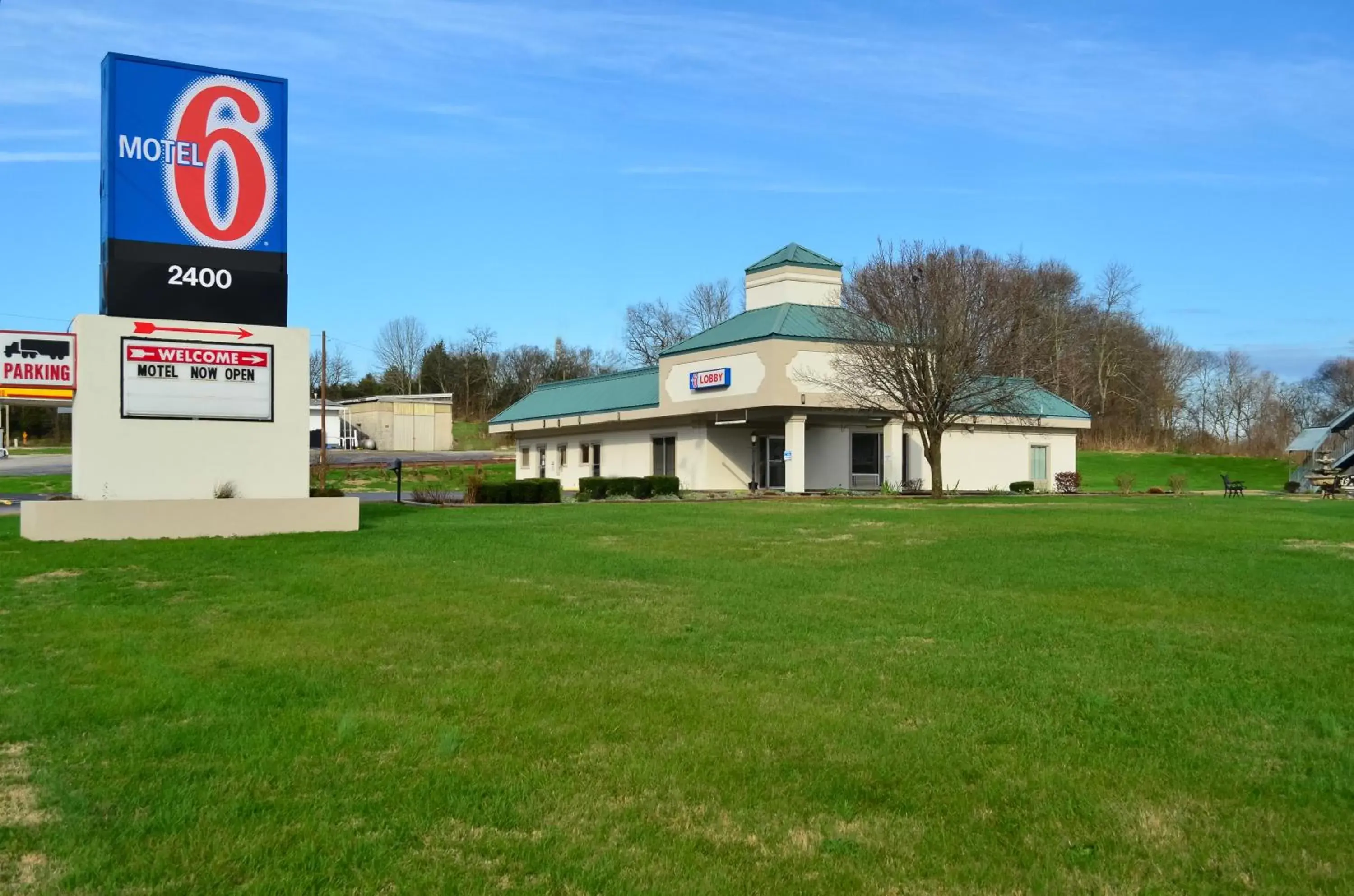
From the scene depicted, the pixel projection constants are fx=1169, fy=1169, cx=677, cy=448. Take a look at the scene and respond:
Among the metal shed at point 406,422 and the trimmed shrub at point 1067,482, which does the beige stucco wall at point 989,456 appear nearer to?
the trimmed shrub at point 1067,482

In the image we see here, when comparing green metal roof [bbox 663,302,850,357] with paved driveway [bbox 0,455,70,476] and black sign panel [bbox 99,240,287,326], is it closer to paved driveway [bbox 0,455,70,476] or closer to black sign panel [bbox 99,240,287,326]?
black sign panel [bbox 99,240,287,326]

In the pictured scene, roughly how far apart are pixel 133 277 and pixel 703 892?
20.1 m

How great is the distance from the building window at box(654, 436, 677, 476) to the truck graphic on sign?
29.3 metres

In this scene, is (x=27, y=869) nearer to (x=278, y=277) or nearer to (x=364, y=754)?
(x=364, y=754)

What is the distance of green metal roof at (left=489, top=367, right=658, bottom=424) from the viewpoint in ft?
167

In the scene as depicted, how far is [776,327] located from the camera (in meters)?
43.4

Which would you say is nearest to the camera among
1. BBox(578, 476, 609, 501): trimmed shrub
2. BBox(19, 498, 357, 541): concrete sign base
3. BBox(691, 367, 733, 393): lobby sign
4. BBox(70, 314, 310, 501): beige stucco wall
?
BBox(19, 498, 357, 541): concrete sign base

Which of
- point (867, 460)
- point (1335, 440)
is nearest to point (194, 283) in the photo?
point (867, 460)

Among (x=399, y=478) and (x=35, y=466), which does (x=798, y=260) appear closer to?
(x=399, y=478)

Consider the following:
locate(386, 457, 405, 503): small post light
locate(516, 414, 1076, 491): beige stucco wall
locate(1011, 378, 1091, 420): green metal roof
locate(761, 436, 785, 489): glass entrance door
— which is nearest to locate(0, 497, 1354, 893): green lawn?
locate(386, 457, 405, 503): small post light

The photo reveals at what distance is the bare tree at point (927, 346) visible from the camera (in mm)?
40344

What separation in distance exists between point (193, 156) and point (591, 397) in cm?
3316

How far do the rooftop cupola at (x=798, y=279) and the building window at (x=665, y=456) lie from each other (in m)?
6.47

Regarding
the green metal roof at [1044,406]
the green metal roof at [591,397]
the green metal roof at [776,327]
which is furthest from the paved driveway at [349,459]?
the green metal roof at [1044,406]
